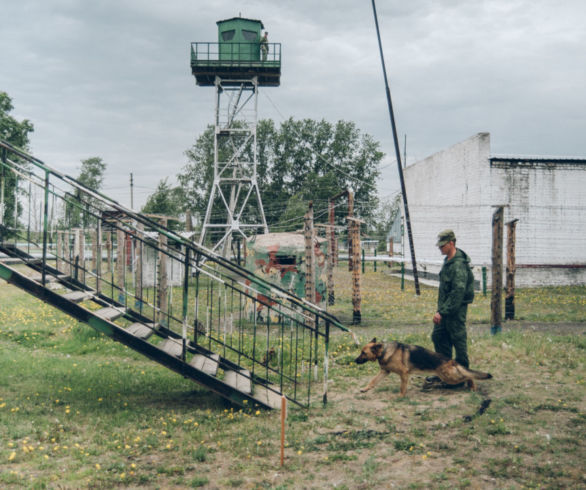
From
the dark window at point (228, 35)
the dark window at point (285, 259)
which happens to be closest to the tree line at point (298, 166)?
the dark window at point (228, 35)

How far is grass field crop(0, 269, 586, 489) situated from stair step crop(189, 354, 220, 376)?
51cm

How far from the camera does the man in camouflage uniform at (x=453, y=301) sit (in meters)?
6.90

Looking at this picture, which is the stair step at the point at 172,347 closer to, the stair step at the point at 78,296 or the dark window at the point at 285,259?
the stair step at the point at 78,296

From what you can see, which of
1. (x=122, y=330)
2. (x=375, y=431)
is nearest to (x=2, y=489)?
(x=122, y=330)

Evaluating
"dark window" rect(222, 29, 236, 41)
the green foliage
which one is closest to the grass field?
"dark window" rect(222, 29, 236, 41)

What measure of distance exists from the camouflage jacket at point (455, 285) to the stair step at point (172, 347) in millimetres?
3723

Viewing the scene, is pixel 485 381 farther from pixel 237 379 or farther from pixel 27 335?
pixel 27 335

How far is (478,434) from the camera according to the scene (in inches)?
207

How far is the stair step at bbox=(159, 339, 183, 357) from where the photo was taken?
21.6ft

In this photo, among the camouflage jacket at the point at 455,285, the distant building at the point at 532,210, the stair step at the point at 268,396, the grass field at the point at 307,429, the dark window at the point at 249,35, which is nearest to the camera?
→ the grass field at the point at 307,429

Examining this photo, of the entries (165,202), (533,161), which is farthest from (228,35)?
(165,202)

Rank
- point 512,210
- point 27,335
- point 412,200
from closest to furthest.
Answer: point 27,335
point 512,210
point 412,200

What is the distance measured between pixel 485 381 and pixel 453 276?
172cm

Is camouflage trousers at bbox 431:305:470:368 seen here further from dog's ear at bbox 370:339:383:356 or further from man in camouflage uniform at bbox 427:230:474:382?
dog's ear at bbox 370:339:383:356
